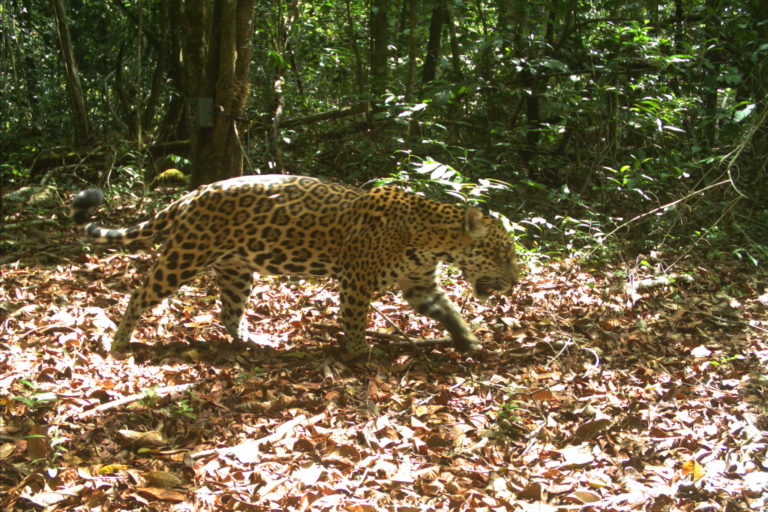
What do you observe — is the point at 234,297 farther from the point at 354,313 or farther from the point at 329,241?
the point at 354,313

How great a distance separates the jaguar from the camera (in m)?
5.85

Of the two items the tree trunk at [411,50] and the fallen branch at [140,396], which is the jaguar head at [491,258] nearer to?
the fallen branch at [140,396]

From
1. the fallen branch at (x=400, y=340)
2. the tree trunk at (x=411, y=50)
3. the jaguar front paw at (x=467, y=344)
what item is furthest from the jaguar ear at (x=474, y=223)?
the tree trunk at (x=411, y=50)

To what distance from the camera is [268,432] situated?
479cm

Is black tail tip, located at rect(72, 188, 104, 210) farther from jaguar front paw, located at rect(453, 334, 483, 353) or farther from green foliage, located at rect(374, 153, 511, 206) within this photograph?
jaguar front paw, located at rect(453, 334, 483, 353)

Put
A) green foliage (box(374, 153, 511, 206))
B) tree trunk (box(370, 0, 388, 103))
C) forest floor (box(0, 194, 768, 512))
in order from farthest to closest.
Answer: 1. tree trunk (box(370, 0, 388, 103))
2. green foliage (box(374, 153, 511, 206))
3. forest floor (box(0, 194, 768, 512))

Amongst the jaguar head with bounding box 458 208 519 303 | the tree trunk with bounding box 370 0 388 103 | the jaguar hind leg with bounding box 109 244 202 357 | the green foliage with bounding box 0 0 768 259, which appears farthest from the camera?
the tree trunk with bounding box 370 0 388 103

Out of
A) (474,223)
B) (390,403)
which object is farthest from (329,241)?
(390,403)

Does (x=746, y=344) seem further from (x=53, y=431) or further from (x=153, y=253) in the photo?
(x=153, y=253)

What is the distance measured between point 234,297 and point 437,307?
6.45 ft

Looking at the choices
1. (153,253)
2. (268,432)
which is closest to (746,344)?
(268,432)

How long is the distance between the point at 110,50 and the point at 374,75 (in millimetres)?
6043

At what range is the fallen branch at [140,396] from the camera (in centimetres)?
477

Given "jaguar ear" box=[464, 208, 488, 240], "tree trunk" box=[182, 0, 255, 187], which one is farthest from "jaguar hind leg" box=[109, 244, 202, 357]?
"jaguar ear" box=[464, 208, 488, 240]
